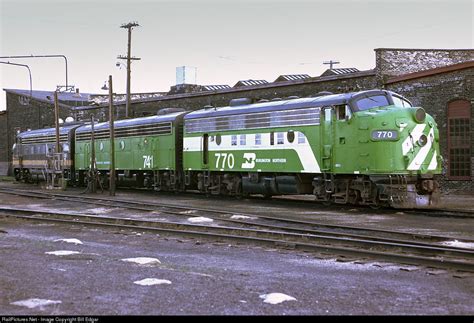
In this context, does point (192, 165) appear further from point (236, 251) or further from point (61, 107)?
point (61, 107)

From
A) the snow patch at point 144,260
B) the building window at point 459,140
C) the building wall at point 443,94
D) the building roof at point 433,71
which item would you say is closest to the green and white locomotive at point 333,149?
the building roof at point 433,71

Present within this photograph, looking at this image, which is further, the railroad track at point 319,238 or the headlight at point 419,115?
the headlight at point 419,115

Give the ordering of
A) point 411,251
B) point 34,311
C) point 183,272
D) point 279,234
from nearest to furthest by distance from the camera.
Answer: point 34,311
point 183,272
point 411,251
point 279,234

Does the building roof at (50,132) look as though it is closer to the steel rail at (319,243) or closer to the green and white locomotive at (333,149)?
the green and white locomotive at (333,149)

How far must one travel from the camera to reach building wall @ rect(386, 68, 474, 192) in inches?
976

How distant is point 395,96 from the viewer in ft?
57.8

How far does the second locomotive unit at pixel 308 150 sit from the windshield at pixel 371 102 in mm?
29

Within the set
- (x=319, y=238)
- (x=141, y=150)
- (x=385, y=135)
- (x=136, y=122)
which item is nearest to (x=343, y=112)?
(x=385, y=135)

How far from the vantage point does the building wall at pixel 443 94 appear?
2478 cm

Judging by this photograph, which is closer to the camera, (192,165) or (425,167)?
(425,167)

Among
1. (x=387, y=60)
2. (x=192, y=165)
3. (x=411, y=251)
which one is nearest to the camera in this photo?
(x=411, y=251)

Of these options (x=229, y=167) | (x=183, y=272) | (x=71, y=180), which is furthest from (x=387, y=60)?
(x=183, y=272)

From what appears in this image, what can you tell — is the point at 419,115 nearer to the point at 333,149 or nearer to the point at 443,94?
the point at 333,149

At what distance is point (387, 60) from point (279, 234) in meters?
18.4
